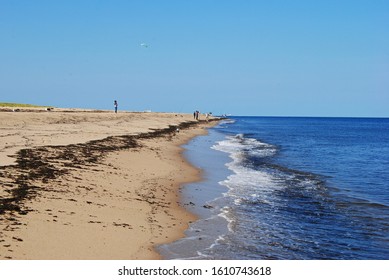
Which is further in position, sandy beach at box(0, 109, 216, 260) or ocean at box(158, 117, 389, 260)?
ocean at box(158, 117, 389, 260)

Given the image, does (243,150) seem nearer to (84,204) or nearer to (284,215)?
(284,215)

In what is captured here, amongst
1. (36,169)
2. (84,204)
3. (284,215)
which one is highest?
(36,169)

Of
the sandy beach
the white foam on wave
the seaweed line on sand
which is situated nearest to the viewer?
the sandy beach

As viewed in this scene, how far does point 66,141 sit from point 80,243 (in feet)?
54.5

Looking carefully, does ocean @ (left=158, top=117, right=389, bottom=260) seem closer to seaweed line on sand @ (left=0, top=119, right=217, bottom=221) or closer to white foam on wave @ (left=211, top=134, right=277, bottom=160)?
seaweed line on sand @ (left=0, top=119, right=217, bottom=221)

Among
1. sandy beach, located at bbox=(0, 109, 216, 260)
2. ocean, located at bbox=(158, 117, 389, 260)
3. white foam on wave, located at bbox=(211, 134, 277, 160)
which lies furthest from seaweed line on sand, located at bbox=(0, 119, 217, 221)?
white foam on wave, located at bbox=(211, 134, 277, 160)

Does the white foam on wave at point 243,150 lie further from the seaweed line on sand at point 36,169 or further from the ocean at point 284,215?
the seaweed line on sand at point 36,169

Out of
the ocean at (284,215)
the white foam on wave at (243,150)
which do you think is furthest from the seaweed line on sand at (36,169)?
the white foam on wave at (243,150)

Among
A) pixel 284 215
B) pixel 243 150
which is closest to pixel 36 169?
pixel 284 215

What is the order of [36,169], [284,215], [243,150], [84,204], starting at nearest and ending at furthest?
[84,204], [284,215], [36,169], [243,150]

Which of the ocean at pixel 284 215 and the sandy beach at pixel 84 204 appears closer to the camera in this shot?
the sandy beach at pixel 84 204

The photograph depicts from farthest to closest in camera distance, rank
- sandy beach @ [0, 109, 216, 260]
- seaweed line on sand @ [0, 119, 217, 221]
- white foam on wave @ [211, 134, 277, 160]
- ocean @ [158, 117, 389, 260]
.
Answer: white foam on wave @ [211, 134, 277, 160] < seaweed line on sand @ [0, 119, 217, 221] < ocean @ [158, 117, 389, 260] < sandy beach @ [0, 109, 216, 260]

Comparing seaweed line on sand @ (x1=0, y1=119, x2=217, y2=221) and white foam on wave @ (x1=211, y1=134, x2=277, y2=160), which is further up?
seaweed line on sand @ (x1=0, y1=119, x2=217, y2=221)

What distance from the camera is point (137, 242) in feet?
29.9
